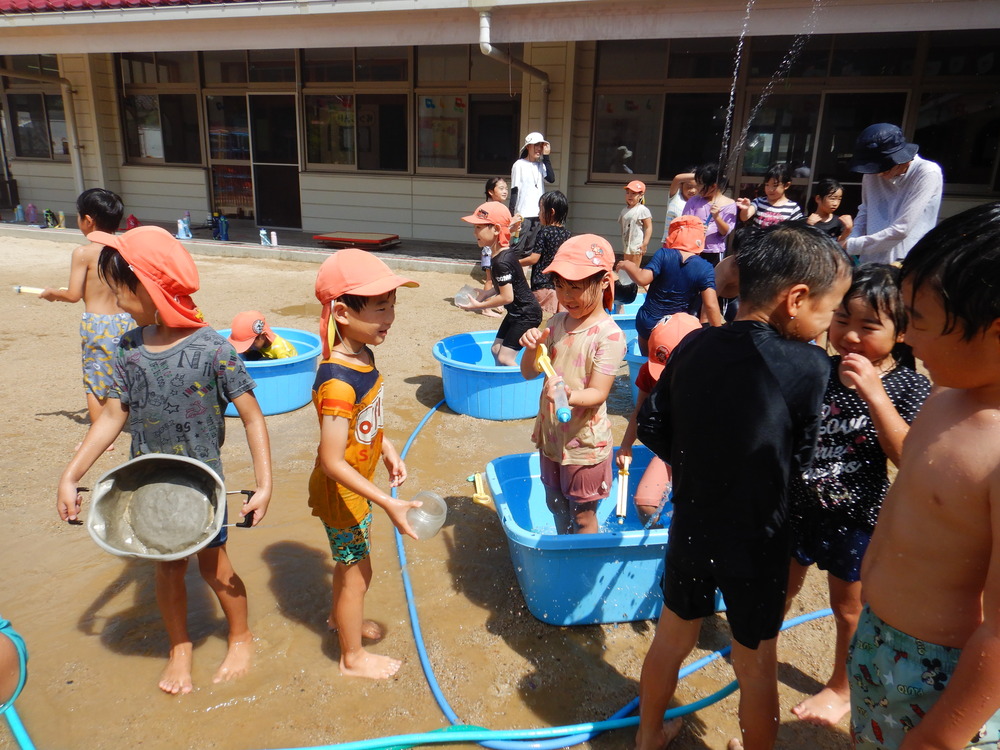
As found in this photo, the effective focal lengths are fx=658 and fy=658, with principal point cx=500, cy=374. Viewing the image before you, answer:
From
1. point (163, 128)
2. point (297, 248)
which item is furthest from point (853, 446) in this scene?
point (163, 128)

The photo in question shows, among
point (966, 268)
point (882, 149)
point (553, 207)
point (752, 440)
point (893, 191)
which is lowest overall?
point (752, 440)

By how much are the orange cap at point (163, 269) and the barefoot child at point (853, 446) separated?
1952mm

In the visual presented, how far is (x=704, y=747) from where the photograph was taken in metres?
2.06

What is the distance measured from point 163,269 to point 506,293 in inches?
102

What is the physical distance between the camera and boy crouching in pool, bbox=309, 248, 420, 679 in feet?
6.61

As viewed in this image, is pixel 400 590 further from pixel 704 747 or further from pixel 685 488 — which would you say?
pixel 685 488

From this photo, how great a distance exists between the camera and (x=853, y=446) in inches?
78.2

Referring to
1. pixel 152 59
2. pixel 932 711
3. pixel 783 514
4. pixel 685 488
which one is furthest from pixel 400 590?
pixel 152 59

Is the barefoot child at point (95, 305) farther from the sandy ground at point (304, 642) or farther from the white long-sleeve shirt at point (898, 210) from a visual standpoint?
the white long-sleeve shirt at point (898, 210)

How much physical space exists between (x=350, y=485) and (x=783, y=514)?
1213mm

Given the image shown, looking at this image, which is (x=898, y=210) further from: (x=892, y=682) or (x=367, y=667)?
(x=367, y=667)

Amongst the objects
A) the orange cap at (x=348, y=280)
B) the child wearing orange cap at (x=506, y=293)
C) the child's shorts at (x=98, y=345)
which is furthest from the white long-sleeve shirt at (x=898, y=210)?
the child's shorts at (x=98, y=345)

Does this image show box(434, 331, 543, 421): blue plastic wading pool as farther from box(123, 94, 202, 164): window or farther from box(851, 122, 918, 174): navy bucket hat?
box(123, 94, 202, 164): window

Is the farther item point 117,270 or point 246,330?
point 246,330
